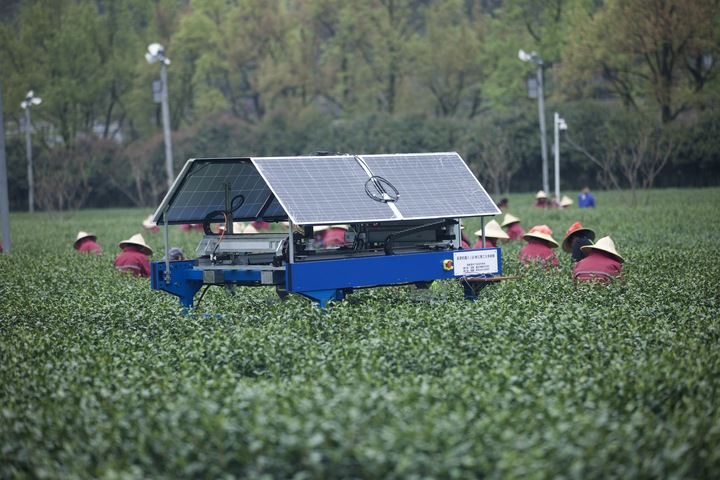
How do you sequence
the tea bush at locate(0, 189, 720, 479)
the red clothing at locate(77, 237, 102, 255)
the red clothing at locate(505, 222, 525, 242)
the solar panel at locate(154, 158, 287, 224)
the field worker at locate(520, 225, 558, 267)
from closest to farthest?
the tea bush at locate(0, 189, 720, 479) → the solar panel at locate(154, 158, 287, 224) → the field worker at locate(520, 225, 558, 267) → the red clothing at locate(77, 237, 102, 255) → the red clothing at locate(505, 222, 525, 242)

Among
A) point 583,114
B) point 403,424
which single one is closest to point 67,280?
point 403,424

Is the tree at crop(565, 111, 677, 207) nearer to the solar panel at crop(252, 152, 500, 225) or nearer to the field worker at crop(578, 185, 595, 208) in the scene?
the field worker at crop(578, 185, 595, 208)

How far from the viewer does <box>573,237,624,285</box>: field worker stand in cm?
1341

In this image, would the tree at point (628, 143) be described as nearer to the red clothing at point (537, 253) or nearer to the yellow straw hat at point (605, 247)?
the red clothing at point (537, 253)

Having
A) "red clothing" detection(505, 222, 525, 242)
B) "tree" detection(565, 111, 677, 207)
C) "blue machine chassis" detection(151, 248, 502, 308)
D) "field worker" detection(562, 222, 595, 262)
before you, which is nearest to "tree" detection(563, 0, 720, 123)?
"tree" detection(565, 111, 677, 207)

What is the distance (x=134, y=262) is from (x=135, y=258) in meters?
0.07

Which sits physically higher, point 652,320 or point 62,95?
point 62,95

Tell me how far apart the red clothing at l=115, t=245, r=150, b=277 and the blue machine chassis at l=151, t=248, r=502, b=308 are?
4706 mm

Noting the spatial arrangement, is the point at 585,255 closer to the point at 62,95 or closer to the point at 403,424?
the point at 403,424

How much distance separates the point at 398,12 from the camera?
61469 mm

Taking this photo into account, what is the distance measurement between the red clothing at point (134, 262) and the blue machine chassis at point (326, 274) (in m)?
4.71

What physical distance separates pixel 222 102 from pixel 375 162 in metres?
53.6

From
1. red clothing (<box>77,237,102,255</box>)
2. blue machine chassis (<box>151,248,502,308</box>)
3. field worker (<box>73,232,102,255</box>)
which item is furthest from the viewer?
red clothing (<box>77,237,102,255</box>)

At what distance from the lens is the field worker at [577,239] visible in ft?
49.2
